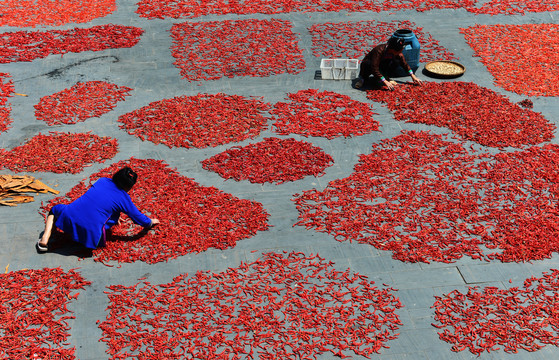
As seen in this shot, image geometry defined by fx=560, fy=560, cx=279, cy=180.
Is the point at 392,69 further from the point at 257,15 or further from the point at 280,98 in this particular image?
the point at 257,15

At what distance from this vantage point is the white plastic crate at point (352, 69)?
445 inches

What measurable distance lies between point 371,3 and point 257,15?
311 cm

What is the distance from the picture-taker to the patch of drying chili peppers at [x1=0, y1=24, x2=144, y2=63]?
12664 mm

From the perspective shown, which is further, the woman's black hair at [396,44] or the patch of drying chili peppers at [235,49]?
the patch of drying chili peppers at [235,49]

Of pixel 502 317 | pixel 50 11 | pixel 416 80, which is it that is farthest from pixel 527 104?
pixel 50 11

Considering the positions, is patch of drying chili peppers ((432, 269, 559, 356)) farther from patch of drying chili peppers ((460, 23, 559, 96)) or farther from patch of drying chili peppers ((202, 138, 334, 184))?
patch of drying chili peppers ((460, 23, 559, 96))

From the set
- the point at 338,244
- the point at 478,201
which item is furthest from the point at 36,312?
the point at 478,201

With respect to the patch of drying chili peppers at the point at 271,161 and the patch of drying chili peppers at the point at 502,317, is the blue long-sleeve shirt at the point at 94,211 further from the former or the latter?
the patch of drying chili peppers at the point at 502,317

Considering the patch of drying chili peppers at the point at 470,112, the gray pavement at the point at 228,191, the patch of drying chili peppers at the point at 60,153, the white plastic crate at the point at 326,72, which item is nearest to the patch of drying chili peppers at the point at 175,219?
the gray pavement at the point at 228,191

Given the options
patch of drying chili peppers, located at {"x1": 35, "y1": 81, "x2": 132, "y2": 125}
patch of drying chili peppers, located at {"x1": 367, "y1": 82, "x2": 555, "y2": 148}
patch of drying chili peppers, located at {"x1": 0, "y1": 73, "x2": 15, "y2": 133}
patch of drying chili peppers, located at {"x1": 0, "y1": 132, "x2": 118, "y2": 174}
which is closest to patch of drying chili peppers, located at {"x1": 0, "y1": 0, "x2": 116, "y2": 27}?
patch of drying chili peppers, located at {"x1": 0, "y1": 73, "x2": 15, "y2": 133}

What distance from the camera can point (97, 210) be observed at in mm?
6754

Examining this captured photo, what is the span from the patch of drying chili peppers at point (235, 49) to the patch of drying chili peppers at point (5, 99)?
336 centimetres

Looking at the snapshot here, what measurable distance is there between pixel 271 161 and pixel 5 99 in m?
5.65

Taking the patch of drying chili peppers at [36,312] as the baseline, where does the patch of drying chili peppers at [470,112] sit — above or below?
above
